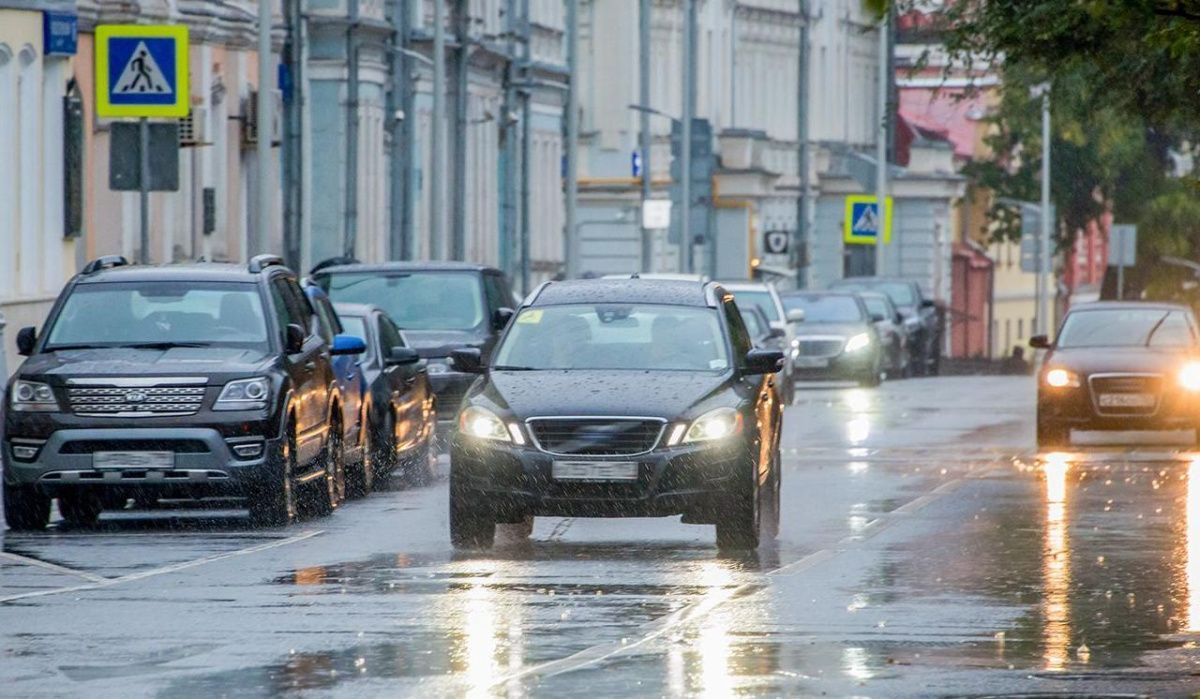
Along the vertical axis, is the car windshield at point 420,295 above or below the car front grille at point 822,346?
above

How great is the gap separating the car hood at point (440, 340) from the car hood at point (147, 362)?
8.16 m

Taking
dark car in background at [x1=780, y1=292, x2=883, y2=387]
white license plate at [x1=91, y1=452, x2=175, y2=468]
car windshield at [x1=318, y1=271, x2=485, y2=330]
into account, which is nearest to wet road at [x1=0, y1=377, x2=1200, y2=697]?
white license plate at [x1=91, y1=452, x2=175, y2=468]

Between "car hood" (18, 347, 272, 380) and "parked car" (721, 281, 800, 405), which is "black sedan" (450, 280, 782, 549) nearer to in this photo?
"car hood" (18, 347, 272, 380)

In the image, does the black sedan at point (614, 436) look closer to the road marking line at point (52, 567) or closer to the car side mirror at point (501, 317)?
the road marking line at point (52, 567)

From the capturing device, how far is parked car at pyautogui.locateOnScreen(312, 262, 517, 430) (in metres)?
29.0

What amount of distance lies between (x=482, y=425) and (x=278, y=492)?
2432mm

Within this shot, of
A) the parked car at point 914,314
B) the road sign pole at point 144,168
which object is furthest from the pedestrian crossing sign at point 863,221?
the road sign pole at point 144,168

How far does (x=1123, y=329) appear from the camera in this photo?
31844 millimetres

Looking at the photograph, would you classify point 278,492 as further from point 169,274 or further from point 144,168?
point 144,168

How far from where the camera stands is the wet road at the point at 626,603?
40.7 ft

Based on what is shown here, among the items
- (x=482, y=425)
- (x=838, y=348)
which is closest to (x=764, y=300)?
(x=838, y=348)

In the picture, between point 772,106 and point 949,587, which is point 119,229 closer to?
point 949,587

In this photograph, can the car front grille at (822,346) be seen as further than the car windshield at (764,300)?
Yes

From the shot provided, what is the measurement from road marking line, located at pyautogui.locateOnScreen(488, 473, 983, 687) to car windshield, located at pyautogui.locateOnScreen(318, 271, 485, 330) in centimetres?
841
